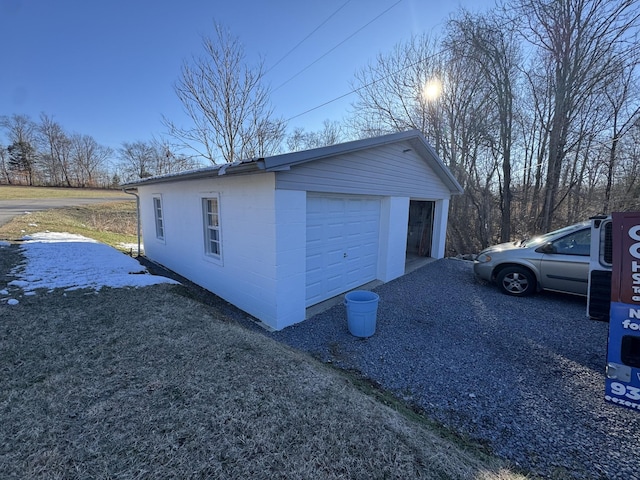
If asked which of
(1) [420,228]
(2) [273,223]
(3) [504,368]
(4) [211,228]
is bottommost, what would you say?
(3) [504,368]

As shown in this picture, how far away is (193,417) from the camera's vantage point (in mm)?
2146

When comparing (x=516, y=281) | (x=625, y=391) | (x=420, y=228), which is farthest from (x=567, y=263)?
(x=420, y=228)

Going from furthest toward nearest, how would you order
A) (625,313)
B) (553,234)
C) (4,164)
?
(4,164)
(553,234)
(625,313)

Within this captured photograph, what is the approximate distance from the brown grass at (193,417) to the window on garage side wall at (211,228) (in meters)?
2.88

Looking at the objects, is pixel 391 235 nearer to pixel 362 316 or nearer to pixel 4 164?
pixel 362 316

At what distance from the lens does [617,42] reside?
377 inches

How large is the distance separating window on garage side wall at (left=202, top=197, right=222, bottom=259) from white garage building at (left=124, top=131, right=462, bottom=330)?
0.08 feet

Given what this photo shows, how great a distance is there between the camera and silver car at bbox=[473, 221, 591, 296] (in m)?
5.20

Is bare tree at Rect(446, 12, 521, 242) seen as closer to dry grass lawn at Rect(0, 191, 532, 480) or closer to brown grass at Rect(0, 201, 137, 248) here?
dry grass lawn at Rect(0, 191, 532, 480)

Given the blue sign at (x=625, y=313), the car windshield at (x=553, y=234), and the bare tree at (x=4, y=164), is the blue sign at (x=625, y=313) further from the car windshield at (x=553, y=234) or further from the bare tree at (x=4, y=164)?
the bare tree at (x=4, y=164)

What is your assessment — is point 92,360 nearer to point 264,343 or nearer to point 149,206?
point 264,343

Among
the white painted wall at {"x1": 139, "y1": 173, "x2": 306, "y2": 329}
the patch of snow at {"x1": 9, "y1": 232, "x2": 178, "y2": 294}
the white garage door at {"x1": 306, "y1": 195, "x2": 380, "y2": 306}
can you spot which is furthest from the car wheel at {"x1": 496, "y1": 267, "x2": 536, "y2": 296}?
the patch of snow at {"x1": 9, "y1": 232, "x2": 178, "y2": 294}

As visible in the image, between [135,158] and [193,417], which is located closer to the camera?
[193,417]

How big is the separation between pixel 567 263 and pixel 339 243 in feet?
14.8
